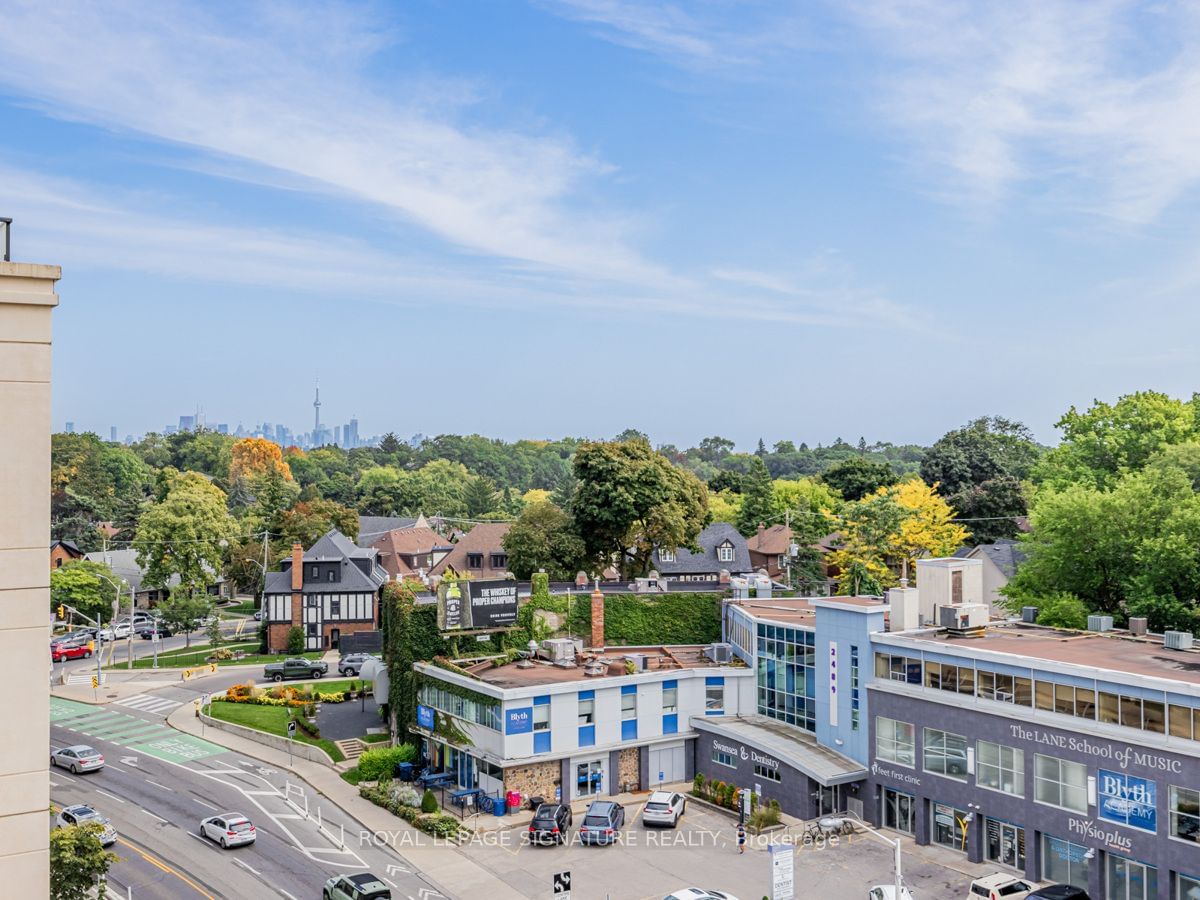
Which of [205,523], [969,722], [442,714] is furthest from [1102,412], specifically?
[205,523]

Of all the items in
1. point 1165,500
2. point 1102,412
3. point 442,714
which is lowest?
point 442,714

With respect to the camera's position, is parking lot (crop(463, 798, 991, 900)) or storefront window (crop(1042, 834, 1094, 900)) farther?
parking lot (crop(463, 798, 991, 900))

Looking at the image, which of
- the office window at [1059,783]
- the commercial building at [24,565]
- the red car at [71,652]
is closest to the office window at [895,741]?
the office window at [1059,783]

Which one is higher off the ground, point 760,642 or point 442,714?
point 760,642

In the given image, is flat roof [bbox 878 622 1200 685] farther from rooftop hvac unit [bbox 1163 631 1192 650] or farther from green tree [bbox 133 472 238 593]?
green tree [bbox 133 472 238 593]

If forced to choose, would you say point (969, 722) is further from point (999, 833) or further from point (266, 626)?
point (266, 626)

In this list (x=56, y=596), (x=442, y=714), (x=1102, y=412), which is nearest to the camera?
(x=442, y=714)

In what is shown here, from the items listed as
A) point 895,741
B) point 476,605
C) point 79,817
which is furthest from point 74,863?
point 895,741


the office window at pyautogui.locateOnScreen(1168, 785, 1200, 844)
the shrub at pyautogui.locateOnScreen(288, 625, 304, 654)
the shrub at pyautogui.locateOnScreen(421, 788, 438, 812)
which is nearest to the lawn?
the shrub at pyautogui.locateOnScreen(421, 788, 438, 812)
